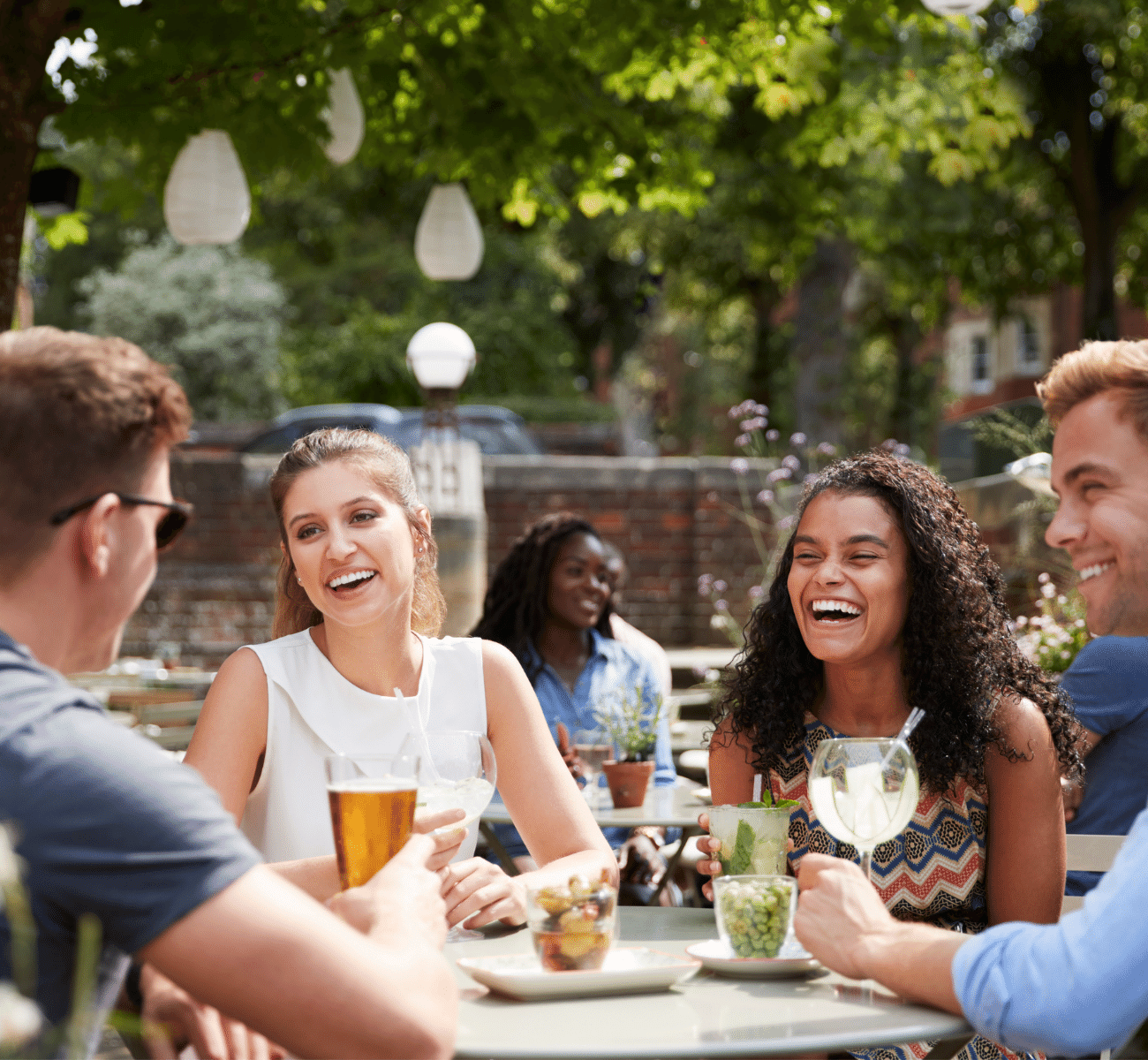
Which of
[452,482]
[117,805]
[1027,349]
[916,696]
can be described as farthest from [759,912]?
[1027,349]

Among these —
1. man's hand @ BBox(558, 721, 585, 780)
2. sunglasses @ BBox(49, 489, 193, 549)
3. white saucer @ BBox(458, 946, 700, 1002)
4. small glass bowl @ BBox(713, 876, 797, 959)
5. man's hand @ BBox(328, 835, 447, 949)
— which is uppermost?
sunglasses @ BBox(49, 489, 193, 549)

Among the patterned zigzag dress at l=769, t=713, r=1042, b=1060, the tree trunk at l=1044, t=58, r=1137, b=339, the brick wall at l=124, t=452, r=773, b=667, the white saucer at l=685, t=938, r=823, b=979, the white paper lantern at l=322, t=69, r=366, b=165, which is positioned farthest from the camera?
the tree trunk at l=1044, t=58, r=1137, b=339

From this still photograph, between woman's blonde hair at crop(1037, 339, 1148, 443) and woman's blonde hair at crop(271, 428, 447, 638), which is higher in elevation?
woman's blonde hair at crop(1037, 339, 1148, 443)

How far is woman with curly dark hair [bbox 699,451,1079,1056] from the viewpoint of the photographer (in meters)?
2.27

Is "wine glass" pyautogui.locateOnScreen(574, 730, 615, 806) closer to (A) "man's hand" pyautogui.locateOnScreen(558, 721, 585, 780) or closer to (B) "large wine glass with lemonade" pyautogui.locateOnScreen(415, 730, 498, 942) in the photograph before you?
(A) "man's hand" pyautogui.locateOnScreen(558, 721, 585, 780)

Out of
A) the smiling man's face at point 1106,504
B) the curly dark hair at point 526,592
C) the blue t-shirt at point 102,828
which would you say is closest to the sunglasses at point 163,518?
the blue t-shirt at point 102,828

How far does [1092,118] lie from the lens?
13.4 metres

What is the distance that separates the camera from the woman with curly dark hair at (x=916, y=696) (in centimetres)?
227

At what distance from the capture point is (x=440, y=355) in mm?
10289

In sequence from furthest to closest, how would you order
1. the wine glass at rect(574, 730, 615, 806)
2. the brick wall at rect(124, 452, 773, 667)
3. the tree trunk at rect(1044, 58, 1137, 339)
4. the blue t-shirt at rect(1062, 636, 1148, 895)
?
the tree trunk at rect(1044, 58, 1137, 339), the brick wall at rect(124, 452, 773, 667), the wine glass at rect(574, 730, 615, 806), the blue t-shirt at rect(1062, 636, 1148, 895)

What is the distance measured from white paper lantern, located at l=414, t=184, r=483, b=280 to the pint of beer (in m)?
4.62

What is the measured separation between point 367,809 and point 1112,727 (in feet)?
6.72

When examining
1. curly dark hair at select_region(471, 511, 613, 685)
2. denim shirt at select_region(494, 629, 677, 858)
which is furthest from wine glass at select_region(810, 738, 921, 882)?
curly dark hair at select_region(471, 511, 613, 685)

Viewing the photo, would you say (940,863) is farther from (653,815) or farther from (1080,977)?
(653,815)
